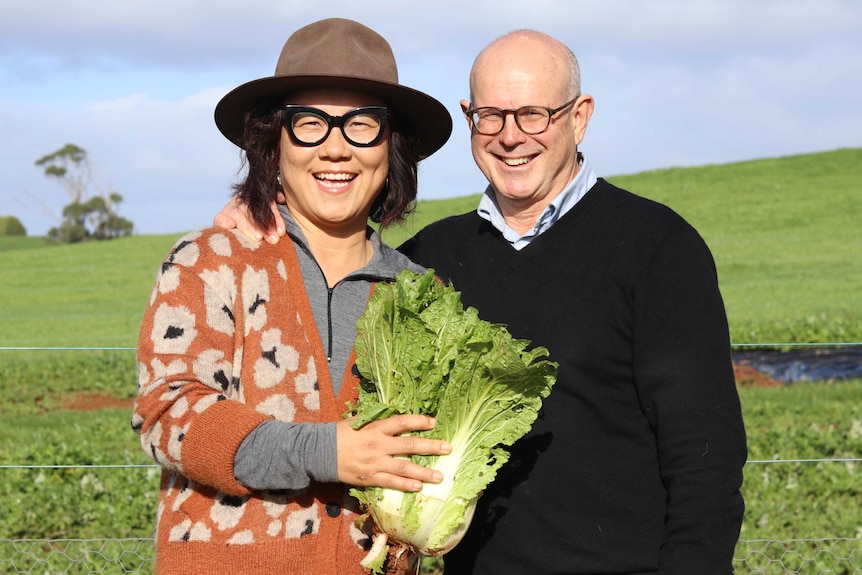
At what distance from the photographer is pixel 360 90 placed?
3.28m

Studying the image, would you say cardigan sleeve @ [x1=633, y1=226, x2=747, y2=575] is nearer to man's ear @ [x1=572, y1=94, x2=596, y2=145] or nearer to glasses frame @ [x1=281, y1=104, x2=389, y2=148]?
man's ear @ [x1=572, y1=94, x2=596, y2=145]

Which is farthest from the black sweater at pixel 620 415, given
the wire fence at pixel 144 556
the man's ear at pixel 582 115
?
the wire fence at pixel 144 556

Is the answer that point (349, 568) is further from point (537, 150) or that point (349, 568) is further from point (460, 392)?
point (537, 150)

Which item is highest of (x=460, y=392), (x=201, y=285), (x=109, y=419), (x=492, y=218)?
(x=492, y=218)

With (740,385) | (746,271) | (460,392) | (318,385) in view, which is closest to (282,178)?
(318,385)

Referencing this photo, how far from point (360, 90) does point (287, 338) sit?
2.84ft

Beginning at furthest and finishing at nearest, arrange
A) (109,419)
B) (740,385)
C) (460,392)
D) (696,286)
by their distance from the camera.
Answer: (740,385)
(109,419)
(696,286)
(460,392)

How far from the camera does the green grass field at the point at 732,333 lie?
754 cm

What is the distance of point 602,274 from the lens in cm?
341

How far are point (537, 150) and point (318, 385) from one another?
1.19m

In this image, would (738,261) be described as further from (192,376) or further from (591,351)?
(192,376)

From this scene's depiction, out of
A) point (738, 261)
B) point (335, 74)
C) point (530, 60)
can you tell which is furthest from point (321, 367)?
point (738, 261)

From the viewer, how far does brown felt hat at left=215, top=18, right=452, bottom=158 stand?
3.18 meters

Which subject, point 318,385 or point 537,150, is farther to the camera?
point 537,150
